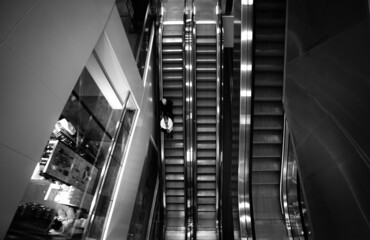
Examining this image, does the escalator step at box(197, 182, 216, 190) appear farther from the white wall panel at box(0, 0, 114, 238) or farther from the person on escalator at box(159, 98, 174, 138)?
the white wall panel at box(0, 0, 114, 238)

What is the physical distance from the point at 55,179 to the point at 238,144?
3.87 metres

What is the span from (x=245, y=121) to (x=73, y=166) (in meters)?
3.66

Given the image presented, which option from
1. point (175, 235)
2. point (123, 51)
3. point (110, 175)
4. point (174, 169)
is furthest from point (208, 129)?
point (123, 51)

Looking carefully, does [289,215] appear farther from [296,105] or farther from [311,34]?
[311,34]

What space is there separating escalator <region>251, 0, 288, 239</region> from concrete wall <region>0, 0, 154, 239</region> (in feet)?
10.8

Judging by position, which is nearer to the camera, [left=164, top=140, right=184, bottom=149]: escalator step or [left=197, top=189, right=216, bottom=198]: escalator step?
[left=164, top=140, right=184, bottom=149]: escalator step

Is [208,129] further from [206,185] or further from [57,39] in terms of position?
[57,39]

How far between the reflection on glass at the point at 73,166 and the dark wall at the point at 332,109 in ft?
10.0

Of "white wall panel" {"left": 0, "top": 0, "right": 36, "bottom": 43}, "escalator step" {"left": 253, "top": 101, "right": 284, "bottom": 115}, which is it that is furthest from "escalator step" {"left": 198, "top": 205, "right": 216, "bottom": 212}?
"white wall panel" {"left": 0, "top": 0, "right": 36, "bottom": 43}

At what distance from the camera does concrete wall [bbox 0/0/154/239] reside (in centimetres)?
201

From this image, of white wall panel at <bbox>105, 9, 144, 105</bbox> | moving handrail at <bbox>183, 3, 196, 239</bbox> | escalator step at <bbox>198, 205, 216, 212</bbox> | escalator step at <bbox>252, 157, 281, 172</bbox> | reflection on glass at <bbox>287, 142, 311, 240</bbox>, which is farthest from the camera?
escalator step at <bbox>198, 205, 216, 212</bbox>

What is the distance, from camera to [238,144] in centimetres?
584

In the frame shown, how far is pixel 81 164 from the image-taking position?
4.52 meters

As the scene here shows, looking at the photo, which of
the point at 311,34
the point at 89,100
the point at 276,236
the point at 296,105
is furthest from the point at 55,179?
the point at 276,236
